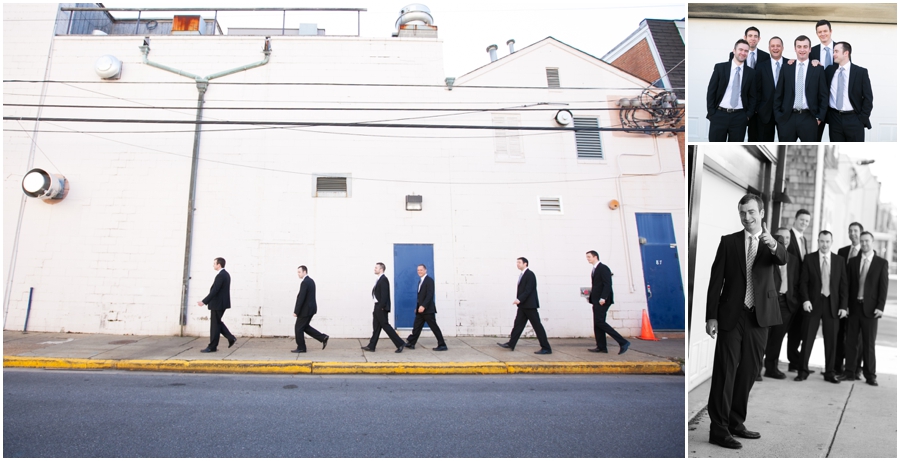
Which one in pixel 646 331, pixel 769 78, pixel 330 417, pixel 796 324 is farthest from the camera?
pixel 646 331

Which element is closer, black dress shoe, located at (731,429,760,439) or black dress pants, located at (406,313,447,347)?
black dress shoe, located at (731,429,760,439)

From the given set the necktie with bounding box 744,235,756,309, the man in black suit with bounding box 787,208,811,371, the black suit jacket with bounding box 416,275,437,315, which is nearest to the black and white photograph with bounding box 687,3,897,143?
the man in black suit with bounding box 787,208,811,371

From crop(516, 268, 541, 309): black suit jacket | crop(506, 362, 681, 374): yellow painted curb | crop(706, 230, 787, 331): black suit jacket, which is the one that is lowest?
crop(506, 362, 681, 374): yellow painted curb

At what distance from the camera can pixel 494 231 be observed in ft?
39.1

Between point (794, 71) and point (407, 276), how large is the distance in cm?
770

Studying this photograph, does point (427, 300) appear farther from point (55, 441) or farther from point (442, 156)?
point (55, 441)

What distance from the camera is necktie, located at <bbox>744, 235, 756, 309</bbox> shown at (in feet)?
13.9

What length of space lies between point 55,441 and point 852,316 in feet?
27.4

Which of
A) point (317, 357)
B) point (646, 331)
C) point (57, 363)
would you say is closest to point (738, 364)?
point (317, 357)

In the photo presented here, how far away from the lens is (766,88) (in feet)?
20.4

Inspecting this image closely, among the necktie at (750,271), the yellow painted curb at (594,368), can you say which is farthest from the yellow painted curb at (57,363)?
the necktie at (750,271)

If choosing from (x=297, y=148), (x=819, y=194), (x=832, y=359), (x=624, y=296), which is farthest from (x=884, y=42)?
(x=297, y=148)

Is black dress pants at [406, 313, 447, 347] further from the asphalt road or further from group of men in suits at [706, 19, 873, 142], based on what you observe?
group of men in suits at [706, 19, 873, 142]

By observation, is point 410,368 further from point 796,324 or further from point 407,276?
point 796,324
